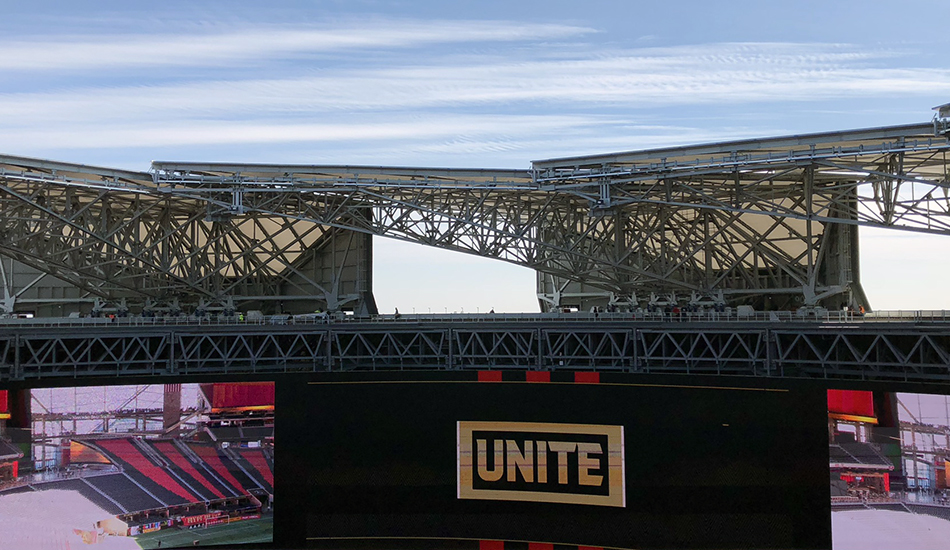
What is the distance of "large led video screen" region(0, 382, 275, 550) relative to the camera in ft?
121

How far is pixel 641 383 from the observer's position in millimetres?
37344

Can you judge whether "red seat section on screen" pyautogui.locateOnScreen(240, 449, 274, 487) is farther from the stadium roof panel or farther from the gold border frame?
the stadium roof panel

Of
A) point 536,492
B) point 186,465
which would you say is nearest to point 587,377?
point 536,492

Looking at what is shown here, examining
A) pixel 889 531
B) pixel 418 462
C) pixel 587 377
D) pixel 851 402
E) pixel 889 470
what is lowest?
pixel 889 531

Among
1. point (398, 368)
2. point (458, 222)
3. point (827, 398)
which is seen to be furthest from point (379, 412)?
point (827, 398)

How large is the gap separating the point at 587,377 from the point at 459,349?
22.0 ft

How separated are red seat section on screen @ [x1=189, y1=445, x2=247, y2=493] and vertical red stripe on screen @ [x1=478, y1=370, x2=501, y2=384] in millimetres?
12124

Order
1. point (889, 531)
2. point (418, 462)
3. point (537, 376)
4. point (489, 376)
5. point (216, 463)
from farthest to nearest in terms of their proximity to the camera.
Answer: point (489, 376) → point (537, 376) → point (418, 462) → point (216, 463) → point (889, 531)

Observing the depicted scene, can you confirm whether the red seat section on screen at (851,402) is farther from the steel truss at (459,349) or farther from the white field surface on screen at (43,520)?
the white field surface on screen at (43,520)

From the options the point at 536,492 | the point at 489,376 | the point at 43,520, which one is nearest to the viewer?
the point at 43,520

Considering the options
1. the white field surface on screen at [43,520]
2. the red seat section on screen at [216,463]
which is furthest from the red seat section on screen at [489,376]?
the white field surface on screen at [43,520]

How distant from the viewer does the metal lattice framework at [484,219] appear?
43.7 metres

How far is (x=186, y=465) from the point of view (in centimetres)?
3803

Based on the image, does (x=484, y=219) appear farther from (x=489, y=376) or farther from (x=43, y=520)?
(x=43, y=520)
